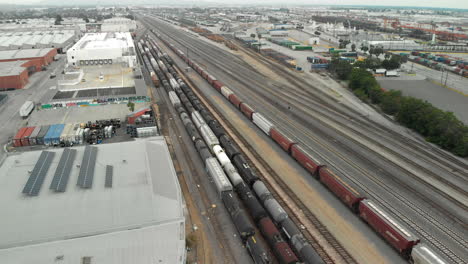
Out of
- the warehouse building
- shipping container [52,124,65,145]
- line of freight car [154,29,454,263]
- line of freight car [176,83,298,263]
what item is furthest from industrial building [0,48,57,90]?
line of freight car [154,29,454,263]

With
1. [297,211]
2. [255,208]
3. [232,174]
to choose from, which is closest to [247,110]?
[232,174]

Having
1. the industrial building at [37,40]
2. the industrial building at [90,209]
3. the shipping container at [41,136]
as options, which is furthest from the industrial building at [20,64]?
the industrial building at [90,209]

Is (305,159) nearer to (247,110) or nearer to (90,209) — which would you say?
(247,110)

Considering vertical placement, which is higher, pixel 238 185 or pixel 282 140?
pixel 282 140

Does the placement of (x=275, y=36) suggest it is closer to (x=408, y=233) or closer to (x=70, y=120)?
(x=70, y=120)

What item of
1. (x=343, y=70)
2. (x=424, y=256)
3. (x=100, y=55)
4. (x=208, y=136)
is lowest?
(x=424, y=256)

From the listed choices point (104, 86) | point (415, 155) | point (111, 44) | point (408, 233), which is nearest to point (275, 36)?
point (111, 44)
